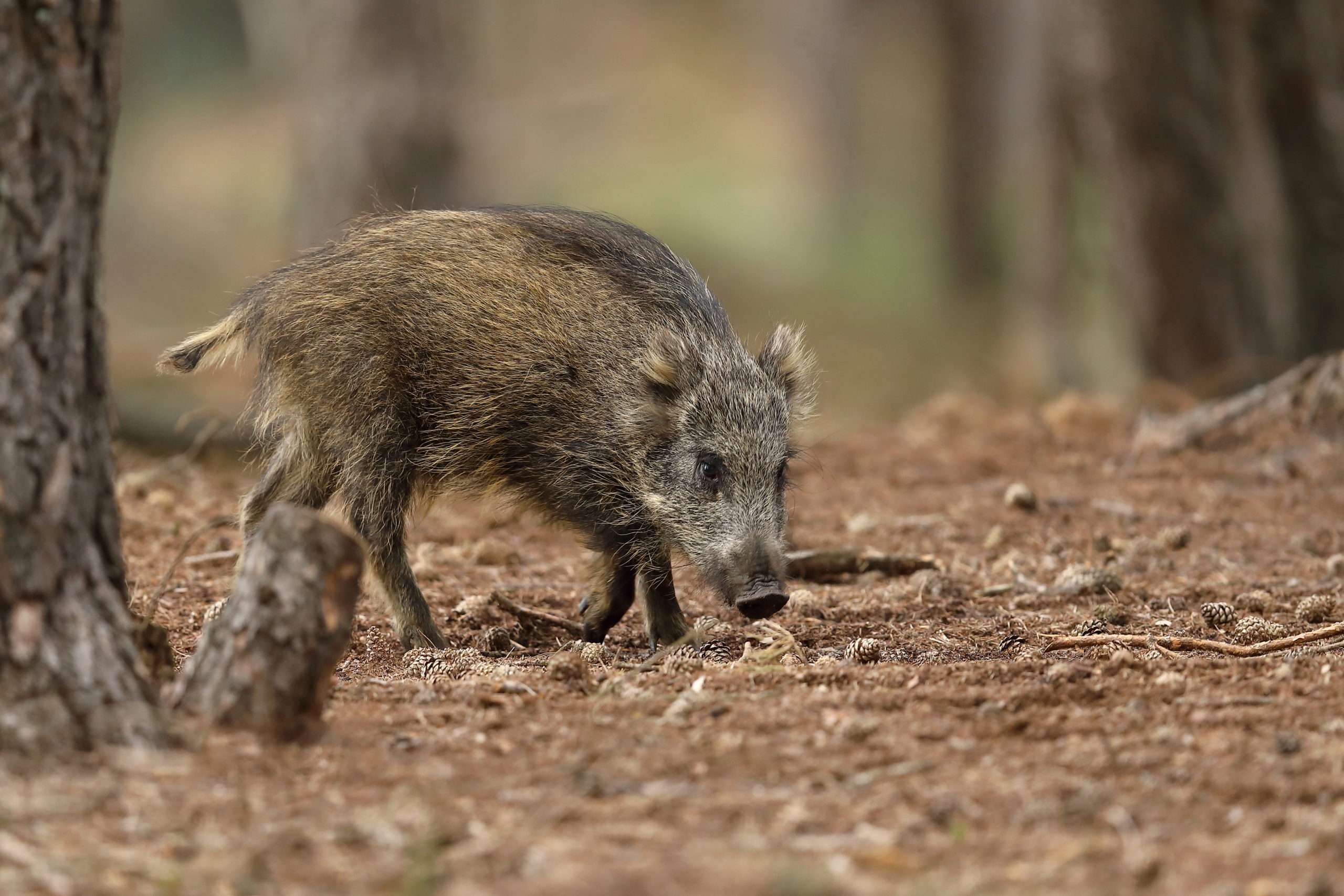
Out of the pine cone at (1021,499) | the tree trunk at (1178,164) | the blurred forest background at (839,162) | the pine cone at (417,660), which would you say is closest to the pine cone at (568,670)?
the pine cone at (417,660)

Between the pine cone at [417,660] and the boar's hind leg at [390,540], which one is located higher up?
the boar's hind leg at [390,540]

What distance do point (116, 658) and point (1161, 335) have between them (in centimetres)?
910

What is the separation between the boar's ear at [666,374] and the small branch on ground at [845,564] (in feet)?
2.99

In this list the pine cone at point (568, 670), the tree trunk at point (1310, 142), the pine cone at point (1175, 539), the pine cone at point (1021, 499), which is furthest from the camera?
the tree trunk at point (1310, 142)

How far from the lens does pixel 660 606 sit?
5348mm

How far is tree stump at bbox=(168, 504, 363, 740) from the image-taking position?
309cm

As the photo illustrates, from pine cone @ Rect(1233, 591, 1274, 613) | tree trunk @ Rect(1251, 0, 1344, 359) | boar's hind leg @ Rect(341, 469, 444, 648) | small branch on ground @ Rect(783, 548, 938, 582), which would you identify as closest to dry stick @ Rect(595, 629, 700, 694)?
boar's hind leg @ Rect(341, 469, 444, 648)

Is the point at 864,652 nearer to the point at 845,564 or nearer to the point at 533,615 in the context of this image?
the point at 533,615

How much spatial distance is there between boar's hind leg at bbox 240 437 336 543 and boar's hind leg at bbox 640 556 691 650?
1.25m

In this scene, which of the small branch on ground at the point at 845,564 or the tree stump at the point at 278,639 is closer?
the tree stump at the point at 278,639

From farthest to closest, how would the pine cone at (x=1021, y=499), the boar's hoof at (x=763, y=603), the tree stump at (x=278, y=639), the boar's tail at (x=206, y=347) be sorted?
the pine cone at (x=1021, y=499)
the boar's tail at (x=206, y=347)
the boar's hoof at (x=763, y=603)
the tree stump at (x=278, y=639)

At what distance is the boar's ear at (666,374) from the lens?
5.30 metres

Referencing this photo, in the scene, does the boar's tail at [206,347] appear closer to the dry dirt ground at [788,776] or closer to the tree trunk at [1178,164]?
the dry dirt ground at [788,776]

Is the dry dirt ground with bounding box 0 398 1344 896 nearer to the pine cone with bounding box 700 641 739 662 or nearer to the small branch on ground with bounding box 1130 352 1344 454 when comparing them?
the pine cone with bounding box 700 641 739 662
